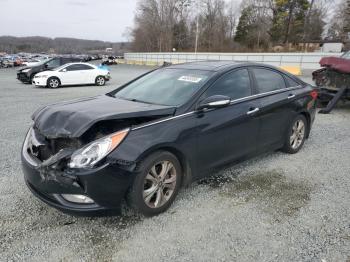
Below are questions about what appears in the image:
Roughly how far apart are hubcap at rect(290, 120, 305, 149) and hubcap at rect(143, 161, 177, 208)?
2.68 meters

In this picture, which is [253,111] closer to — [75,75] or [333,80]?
[333,80]

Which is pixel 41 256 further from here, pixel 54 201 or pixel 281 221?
pixel 281 221

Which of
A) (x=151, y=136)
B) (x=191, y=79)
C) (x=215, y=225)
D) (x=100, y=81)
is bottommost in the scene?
(x=100, y=81)

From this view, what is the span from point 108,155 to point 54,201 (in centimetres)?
69

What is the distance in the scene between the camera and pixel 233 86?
404cm

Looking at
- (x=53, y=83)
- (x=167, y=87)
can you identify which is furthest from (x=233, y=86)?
(x=53, y=83)

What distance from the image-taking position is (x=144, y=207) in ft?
10.0

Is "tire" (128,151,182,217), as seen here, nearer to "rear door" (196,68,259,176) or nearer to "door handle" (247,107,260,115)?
"rear door" (196,68,259,176)

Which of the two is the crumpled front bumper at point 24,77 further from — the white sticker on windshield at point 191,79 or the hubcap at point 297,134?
the hubcap at point 297,134

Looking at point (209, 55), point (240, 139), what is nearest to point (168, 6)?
point (209, 55)

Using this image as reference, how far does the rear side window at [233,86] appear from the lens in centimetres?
378

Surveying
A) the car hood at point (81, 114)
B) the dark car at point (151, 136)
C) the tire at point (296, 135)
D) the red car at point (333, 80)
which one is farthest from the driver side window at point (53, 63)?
the tire at point (296, 135)

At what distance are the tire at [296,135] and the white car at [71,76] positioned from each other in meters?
13.5

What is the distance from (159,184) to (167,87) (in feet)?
4.47
